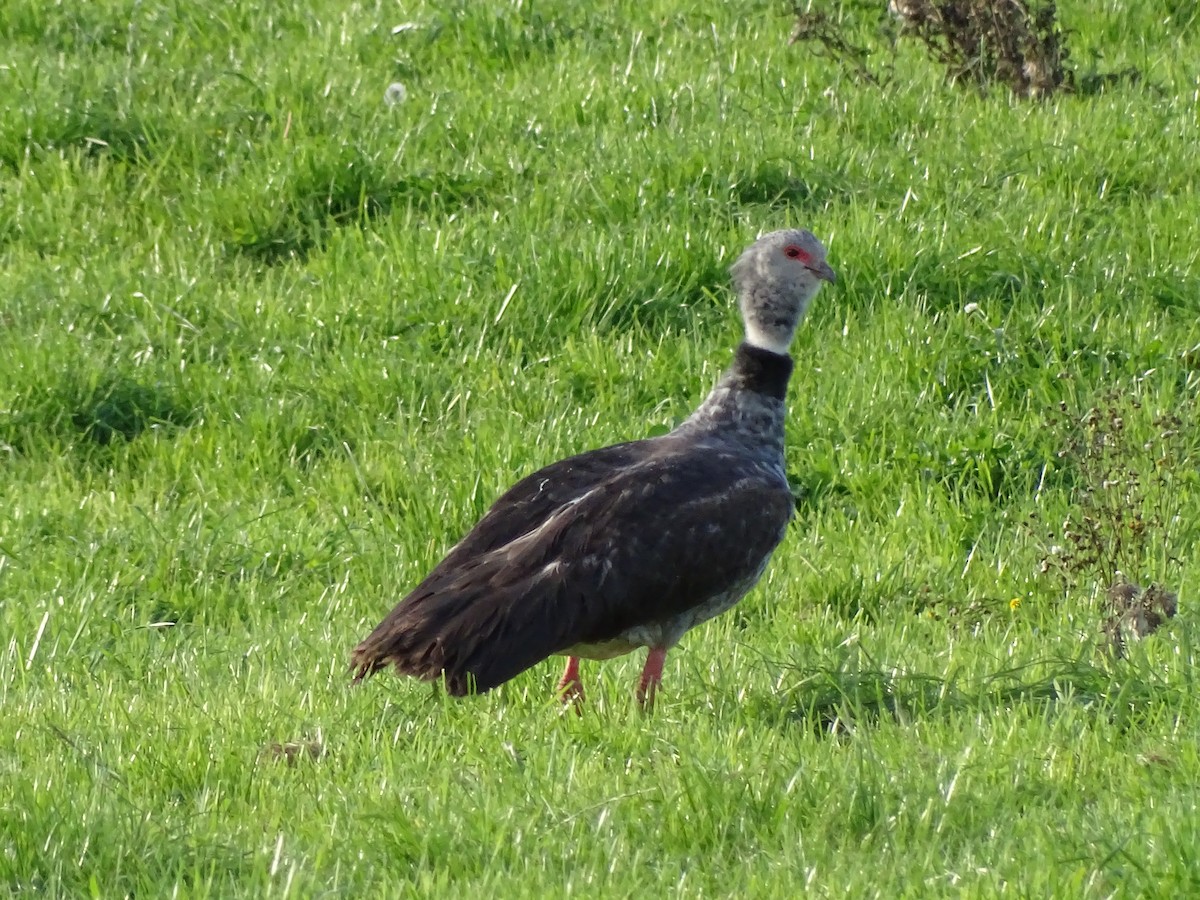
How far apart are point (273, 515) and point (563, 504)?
194cm

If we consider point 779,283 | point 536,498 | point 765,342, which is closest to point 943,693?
point 536,498

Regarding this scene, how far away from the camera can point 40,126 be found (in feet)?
31.2

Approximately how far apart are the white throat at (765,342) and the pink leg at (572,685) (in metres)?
1.38

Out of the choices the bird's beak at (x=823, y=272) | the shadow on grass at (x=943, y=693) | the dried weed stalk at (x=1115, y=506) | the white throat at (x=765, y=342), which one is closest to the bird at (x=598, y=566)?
the white throat at (x=765, y=342)

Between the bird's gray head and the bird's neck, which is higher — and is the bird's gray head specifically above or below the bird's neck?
above

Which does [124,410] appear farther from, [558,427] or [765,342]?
[765,342]

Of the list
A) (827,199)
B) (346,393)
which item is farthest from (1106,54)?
(346,393)

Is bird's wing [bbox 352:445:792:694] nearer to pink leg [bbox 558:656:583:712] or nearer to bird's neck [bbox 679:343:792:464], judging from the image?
pink leg [bbox 558:656:583:712]

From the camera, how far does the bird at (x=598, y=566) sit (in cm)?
510

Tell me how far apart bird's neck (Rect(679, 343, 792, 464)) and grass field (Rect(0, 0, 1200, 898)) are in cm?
60

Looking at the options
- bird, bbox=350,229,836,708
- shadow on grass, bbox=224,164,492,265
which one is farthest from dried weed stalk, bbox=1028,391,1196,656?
shadow on grass, bbox=224,164,492,265

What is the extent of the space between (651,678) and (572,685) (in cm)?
25

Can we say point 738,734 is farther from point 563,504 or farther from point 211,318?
point 211,318

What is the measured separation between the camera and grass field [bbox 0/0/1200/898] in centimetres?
420
